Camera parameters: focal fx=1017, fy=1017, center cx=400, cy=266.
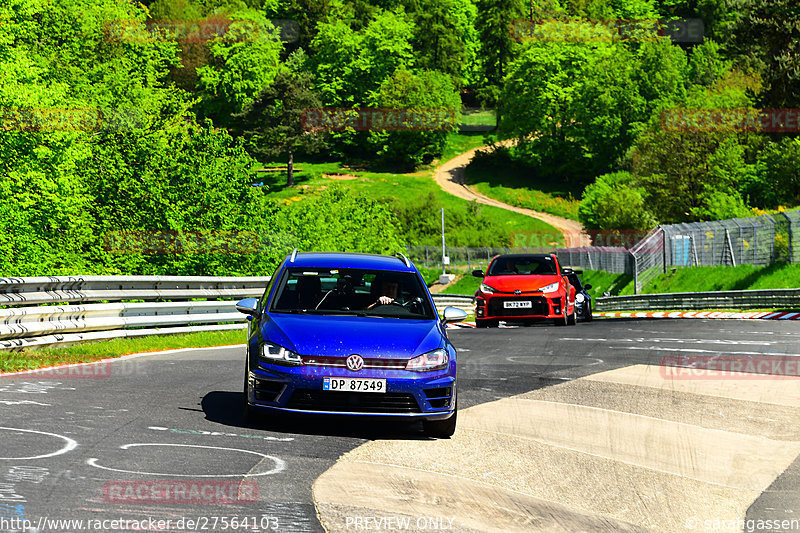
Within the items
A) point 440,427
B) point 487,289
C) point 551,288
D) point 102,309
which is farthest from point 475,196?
point 440,427

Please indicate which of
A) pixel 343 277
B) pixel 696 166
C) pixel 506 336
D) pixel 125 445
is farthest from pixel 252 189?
pixel 696 166

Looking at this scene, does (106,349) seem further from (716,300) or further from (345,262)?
(716,300)

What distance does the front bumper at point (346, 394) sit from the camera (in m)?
8.14

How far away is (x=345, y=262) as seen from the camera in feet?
32.8

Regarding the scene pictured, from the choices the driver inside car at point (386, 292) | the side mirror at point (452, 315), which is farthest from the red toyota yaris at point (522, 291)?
the driver inside car at point (386, 292)

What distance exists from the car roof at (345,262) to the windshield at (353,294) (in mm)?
70

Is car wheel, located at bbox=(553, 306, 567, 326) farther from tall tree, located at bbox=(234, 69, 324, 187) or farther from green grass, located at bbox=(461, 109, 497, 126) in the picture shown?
green grass, located at bbox=(461, 109, 497, 126)

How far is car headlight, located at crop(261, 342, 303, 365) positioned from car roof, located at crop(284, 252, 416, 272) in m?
1.49

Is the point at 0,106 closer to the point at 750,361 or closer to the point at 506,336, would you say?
the point at 506,336

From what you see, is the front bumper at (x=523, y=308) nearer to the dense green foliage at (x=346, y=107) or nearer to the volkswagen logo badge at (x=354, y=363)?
the dense green foliage at (x=346, y=107)

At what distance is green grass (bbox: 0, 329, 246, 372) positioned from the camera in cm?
1284

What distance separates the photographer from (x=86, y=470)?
6383 millimetres

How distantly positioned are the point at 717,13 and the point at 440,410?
157m

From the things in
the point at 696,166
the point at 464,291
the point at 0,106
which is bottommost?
the point at 464,291
